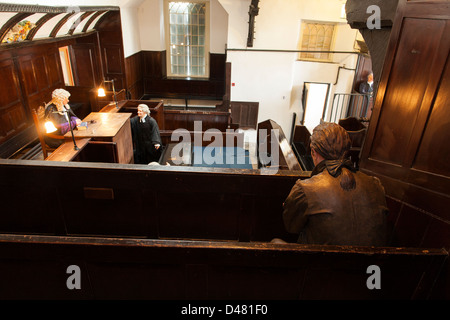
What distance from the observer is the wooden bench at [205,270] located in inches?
59.4

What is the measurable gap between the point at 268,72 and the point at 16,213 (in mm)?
8424

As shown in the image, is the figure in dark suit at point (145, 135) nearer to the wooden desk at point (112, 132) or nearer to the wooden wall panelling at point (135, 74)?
the wooden desk at point (112, 132)

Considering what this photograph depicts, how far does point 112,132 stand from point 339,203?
3.19 metres

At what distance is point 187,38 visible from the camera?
37.1 ft

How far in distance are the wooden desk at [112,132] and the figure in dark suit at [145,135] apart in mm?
289

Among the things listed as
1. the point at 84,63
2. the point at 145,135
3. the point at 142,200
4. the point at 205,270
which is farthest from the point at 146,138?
the point at 84,63

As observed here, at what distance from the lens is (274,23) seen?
9.02m

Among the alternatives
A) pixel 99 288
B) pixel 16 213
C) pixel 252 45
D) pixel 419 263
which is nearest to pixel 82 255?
pixel 99 288

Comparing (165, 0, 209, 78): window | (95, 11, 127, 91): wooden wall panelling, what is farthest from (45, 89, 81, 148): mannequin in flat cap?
(165, 0, 209, 78): window

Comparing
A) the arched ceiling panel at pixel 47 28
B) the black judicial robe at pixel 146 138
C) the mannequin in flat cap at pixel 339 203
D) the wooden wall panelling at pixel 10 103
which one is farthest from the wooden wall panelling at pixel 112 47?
the mannequin in flat cap at pixel 339 203

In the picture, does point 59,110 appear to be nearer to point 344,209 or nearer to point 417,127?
point 344,209

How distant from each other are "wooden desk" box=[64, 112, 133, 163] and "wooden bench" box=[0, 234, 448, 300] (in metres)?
2.37

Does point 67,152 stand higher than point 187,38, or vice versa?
point 187,38

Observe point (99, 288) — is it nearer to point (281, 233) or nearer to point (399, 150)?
point (281, 233)
